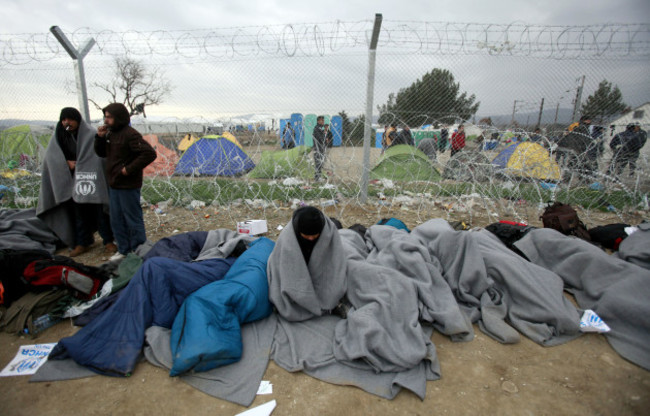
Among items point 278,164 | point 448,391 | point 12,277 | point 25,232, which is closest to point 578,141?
point 278,164

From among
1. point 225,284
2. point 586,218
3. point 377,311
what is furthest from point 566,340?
point 586,218

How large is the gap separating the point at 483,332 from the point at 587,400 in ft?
2.19

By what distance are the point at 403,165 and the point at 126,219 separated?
17.9ft

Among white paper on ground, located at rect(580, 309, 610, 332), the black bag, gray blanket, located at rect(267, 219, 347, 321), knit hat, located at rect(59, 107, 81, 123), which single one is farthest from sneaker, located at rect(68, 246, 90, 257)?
the black bag

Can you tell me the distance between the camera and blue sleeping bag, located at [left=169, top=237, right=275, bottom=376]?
183 cm

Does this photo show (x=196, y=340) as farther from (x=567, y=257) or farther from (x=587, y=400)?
(x=567, y=257)

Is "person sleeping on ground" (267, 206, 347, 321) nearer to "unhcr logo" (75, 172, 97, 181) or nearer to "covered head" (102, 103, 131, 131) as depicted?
"covered head" (102, 103, 131, 131)

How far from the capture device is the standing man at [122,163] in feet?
10.1

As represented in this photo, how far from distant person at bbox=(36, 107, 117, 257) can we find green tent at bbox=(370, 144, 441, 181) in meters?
5.12

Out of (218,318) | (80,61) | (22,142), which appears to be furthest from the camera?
(22,142)

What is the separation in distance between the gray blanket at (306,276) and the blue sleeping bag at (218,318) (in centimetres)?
13

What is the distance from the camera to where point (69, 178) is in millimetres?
3391

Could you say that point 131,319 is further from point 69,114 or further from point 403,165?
point 403,165

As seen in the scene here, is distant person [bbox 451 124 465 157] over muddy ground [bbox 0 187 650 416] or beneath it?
over
